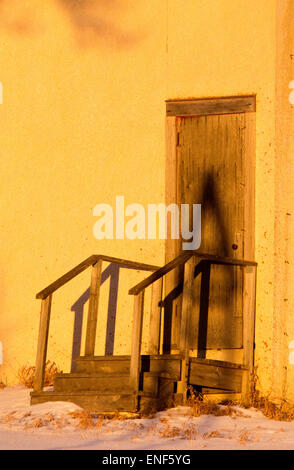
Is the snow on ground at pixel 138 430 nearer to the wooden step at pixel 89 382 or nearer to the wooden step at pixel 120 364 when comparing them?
the wooden step at pixel 89 382

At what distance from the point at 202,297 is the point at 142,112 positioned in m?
2.17

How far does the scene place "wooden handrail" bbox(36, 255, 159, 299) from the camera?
8750 mm

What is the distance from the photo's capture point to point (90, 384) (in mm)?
8641

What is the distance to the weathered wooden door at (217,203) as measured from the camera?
9492 mm

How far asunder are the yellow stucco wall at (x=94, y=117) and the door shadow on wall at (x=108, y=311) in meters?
0.07

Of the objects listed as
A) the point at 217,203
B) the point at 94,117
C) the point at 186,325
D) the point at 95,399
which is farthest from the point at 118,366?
the point at 94,117

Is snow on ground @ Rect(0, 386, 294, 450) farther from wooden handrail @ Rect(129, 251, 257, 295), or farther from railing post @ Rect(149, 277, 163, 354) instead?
railing post @ Rect(149, 277, 163, 354)

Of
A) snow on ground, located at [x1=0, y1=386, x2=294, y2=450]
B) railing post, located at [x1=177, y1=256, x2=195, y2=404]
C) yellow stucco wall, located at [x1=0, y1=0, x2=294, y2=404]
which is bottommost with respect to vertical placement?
snow on ground, located at [x1=0, y1=386, x2=294, y2=450]

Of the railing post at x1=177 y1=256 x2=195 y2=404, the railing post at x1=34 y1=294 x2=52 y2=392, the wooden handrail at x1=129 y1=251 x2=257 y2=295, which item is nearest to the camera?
the wooden handrail at x1=129 y1=251 x2=257 y2=295

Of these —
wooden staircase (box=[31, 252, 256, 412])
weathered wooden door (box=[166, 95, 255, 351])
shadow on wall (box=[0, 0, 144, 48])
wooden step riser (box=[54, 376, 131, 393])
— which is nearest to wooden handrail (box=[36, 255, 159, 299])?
wooden staircase (box=[31, 252, 256, 412])

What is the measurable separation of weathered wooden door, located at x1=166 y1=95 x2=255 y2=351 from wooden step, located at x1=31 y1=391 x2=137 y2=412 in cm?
151

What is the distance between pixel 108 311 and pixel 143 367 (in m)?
1.47

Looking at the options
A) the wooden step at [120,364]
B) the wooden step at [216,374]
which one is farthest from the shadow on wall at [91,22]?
the wooden step at [216,374]
